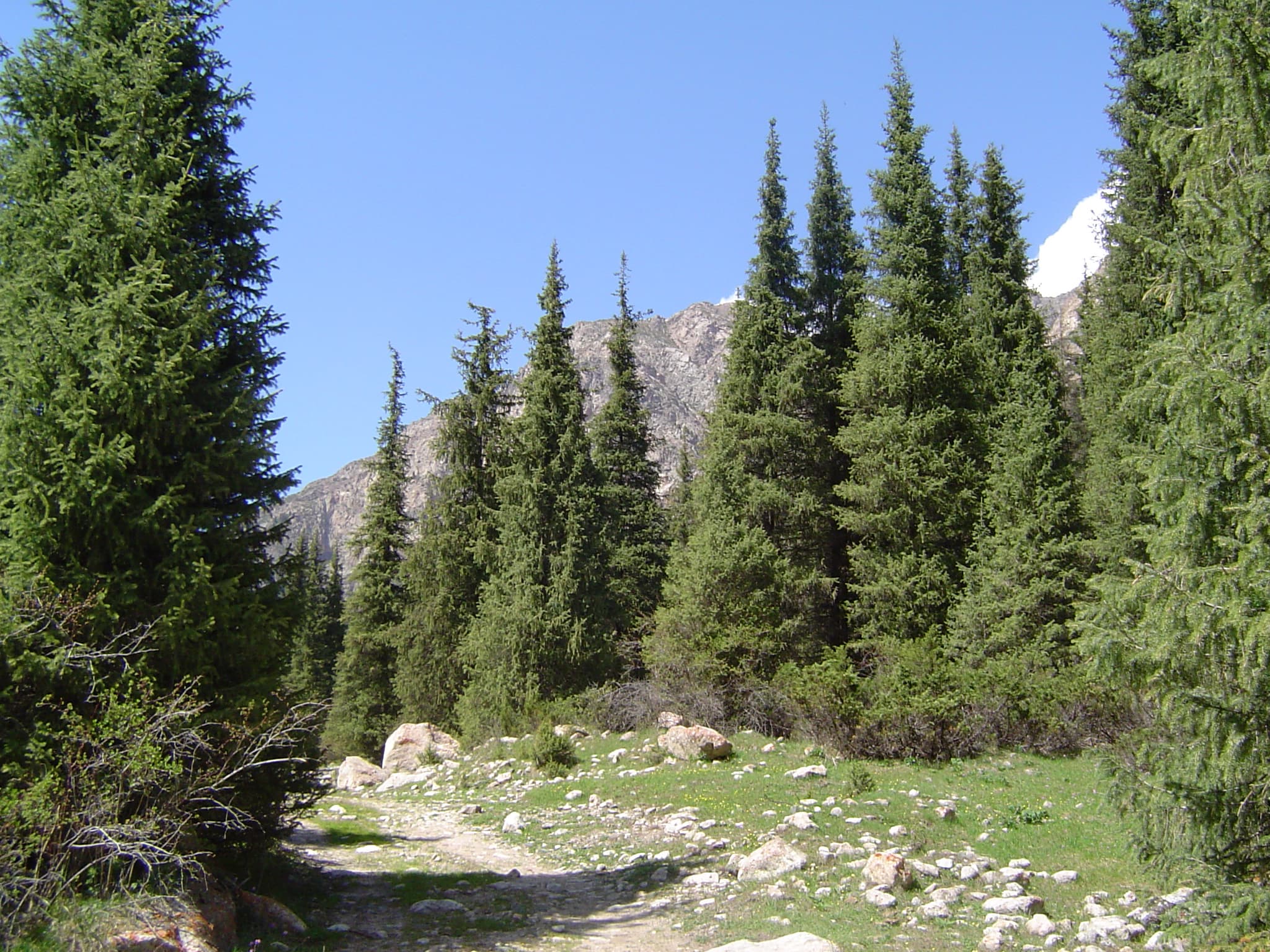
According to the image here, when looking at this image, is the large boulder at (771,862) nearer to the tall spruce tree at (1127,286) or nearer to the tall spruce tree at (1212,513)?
the tall spruce tree at (1212,513)

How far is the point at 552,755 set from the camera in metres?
18.6

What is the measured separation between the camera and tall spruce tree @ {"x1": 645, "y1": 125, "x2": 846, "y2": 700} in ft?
67.8

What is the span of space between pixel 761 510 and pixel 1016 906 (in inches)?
561

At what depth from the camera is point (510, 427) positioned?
1104 inches

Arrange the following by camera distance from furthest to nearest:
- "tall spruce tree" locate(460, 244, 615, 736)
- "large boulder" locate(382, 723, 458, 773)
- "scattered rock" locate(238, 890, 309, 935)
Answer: "tall spruce tree" locate(460, 244, 615, 736)
"large boulder" locate(382, 723, 458, 773)
"scattered rock" locate(238, 890, 309, 935)

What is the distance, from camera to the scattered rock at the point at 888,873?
28.9 feet

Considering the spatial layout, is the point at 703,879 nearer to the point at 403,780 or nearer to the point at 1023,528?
the point at 1023,528

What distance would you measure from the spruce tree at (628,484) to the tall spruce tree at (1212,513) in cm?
2024

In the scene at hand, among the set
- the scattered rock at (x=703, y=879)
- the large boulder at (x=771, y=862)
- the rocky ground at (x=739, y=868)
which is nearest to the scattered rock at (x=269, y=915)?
the rocky ground at (x=739, y=868)

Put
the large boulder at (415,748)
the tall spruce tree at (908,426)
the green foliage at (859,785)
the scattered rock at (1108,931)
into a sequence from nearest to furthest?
the scattered rock at (1108,931)
the green foliage at (859,785)
the tall spruce tree at (908,426)
the large boulder at (415,748)

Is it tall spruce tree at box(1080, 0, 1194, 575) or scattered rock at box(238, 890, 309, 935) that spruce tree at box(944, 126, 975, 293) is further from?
scattered rock at box(238, 890, 309, 935)

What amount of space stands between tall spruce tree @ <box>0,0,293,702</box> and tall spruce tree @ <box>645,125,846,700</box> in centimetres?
1326

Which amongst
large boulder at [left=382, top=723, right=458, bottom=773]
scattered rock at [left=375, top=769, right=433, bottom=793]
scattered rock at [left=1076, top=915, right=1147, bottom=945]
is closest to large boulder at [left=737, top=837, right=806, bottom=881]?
scattered rock at [left=1076, top=915, right=1147, bottom=945]

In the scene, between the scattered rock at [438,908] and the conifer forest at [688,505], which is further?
the scattered rock at [438,908]
